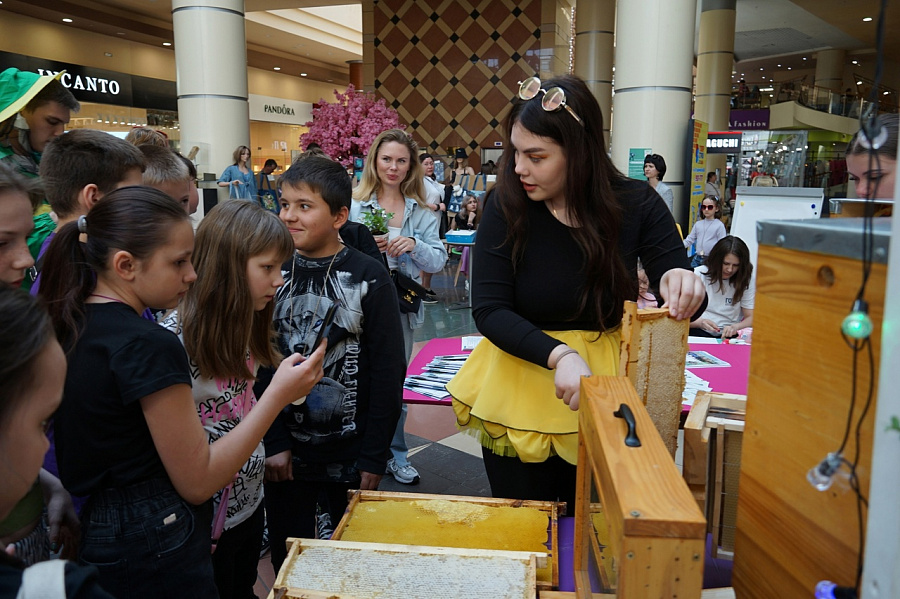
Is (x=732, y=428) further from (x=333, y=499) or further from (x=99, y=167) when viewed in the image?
(x=99, y=167)

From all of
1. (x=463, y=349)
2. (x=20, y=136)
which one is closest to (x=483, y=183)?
(x=463, y=349)

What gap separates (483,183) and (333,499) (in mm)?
9172

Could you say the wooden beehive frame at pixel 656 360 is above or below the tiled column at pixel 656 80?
below

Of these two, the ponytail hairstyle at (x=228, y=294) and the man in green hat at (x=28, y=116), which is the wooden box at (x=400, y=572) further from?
the man in green hat at (x=28, y=116)

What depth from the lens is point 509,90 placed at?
12.6m

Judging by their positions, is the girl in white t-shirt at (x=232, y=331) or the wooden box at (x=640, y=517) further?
the girl in white t-shirt at (x=232, y=331)

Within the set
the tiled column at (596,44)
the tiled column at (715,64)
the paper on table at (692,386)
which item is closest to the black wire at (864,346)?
the paper on table at (692,386)

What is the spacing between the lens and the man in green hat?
2299 mm

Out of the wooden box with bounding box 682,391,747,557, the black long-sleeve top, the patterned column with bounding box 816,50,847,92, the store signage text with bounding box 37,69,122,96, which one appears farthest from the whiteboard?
the patterned column with bounding box 816,50,847,92

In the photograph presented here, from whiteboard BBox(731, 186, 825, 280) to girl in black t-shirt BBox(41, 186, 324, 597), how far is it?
521 centimetres

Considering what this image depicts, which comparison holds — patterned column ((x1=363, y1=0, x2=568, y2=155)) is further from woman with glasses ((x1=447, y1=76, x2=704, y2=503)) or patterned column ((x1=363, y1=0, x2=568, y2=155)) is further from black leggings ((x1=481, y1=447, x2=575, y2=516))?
black leggings ((x1=481, y1=447, x2=575, y2=516))

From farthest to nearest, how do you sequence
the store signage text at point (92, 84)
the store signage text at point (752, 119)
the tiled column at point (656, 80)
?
the store signage text at point (752, 119) < the store signage text at point (92, 84) < the tiled column at point (656, 80)

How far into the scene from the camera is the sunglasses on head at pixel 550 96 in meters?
1.48

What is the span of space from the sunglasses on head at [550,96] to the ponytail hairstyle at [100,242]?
0.83 metres
